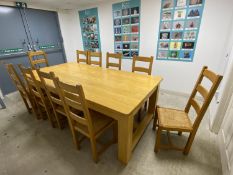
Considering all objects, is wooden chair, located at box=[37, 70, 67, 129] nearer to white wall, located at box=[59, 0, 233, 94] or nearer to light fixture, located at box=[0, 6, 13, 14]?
white wall, located at box=[59, 0, 233, 94]

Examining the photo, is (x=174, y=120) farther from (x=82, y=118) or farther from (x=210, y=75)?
(x=82, y=118)

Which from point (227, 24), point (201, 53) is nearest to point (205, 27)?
point (227, 24)

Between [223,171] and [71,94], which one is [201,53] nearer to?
[223,171]

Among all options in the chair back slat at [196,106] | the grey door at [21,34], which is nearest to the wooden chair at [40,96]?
the grey door at [21,34]

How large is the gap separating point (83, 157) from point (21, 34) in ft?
11.2

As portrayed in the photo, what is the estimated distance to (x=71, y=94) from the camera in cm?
112

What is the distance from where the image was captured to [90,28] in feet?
11.9

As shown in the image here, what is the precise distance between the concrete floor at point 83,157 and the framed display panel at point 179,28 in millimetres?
1455

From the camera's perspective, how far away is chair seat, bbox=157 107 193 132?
1.33 m

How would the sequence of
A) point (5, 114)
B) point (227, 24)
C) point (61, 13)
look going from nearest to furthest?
point (227, 24), point (5, 114), point (61, 13)

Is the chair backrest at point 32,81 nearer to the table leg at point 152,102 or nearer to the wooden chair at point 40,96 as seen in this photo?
the wooden chair at point 40,96

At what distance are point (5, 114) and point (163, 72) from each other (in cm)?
335

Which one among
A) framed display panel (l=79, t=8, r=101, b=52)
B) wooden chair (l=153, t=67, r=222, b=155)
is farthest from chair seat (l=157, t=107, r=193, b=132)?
framed display panel (l=79, t=8, r=101, b=52)

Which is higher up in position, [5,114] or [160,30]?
[160,30]
